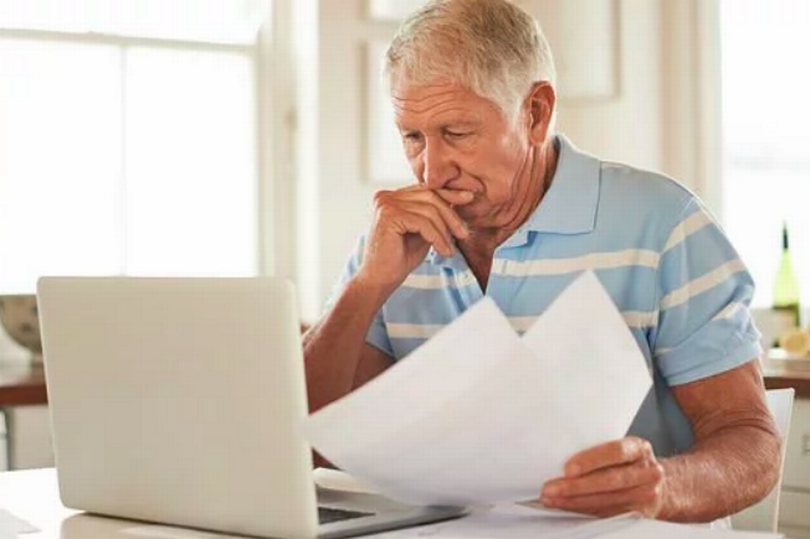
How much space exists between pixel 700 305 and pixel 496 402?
0.63 m

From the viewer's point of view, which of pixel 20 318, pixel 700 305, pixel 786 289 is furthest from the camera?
pixel 786 289

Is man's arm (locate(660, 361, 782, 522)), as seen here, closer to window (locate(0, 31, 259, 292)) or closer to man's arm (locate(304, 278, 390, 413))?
A: man's arm (locate(304, 278, 390, 413))

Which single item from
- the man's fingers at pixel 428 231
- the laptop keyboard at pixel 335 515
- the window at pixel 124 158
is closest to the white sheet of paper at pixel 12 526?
the laptop keyboard at pixel 335 515

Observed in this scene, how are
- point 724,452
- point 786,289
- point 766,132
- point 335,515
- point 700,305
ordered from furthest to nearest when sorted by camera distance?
point 766,132
point 786,289
point 700,305
point 724,452
point 335,515

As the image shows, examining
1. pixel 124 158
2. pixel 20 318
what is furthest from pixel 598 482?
pixel 124 158

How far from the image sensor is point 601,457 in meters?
1.34

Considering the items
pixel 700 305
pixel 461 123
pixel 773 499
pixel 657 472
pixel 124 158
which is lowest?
pixel 773 499

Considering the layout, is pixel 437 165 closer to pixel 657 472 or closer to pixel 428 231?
pixel 428 231

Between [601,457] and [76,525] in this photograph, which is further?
[76,525]

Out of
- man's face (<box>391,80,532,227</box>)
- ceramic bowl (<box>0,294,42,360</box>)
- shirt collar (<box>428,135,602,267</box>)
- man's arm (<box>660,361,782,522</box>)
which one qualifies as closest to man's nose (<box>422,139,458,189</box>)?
man's face (<box>391,80,532,227</box>)

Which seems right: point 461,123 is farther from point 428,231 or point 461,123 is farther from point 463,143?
point 428,231

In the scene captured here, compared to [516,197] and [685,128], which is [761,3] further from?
[516,197]

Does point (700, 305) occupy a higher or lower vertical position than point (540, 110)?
lower

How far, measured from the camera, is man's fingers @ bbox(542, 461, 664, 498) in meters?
1.34
